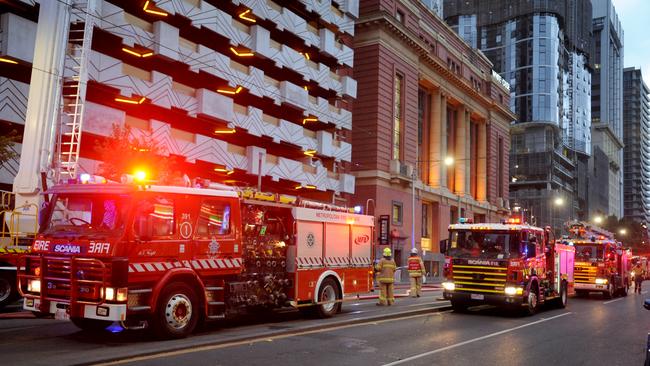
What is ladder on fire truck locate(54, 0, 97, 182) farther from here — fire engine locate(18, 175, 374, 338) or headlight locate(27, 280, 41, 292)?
headlight locate(27, 280, 41, 292)

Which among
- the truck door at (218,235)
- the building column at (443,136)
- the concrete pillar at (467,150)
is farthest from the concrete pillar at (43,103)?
the concrete pillar at (467,150)

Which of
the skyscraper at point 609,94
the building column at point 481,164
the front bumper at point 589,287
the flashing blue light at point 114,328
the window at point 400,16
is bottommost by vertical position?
the flashing blue light at point 114,328

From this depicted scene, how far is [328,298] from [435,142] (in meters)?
42.3

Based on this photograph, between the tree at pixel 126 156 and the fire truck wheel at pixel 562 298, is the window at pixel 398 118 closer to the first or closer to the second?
the tree at pixel 126 156

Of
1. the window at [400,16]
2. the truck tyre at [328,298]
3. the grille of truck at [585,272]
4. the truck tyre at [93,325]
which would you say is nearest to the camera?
the truck tyre at [93,325]

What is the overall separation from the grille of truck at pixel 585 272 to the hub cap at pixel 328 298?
15485 millimetres

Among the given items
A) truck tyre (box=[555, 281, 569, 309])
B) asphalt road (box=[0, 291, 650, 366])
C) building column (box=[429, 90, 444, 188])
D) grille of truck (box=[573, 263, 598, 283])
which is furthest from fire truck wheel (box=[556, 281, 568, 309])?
building column (box=[429, 90, 444, 188])

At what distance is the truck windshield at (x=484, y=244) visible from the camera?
17.3m

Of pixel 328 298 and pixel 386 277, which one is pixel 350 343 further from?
pixel 386 277

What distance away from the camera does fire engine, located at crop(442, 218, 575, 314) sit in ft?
55.4

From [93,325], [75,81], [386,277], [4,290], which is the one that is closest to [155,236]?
[93,325]

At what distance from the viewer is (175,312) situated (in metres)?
11.1

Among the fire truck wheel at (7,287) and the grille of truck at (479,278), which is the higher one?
the grille of truck at (479,278)

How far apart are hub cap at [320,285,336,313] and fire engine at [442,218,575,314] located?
3925 mm
